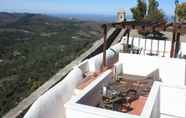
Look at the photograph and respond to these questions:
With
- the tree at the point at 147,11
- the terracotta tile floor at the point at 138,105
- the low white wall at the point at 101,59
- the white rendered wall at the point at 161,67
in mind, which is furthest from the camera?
the tree at the point at 147,11

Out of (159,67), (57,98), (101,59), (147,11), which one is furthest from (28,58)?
(57,98)

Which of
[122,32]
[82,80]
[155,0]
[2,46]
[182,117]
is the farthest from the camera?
[2,46]

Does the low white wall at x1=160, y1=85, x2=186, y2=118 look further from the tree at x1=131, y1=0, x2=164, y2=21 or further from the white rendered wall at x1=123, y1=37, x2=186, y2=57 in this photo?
the tree at x1=131, y1=0, x2=164, y2=21

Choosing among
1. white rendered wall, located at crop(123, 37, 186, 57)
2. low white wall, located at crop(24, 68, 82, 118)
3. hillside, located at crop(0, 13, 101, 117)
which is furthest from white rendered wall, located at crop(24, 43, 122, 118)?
hillside, located at crop(0, 13, 101, 117)

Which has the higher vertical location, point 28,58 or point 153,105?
point 153,105

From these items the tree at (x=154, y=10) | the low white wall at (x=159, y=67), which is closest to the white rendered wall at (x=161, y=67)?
the low white wall at (x=159, y=67)

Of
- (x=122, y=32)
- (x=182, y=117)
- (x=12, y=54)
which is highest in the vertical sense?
(x=122, y=32)

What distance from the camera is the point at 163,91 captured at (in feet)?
20.7

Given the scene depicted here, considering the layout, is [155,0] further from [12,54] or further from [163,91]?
[12,54]

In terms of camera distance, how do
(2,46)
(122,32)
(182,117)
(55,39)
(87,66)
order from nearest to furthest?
(182,117), (87,66), (122,32), (2,46), (55,39)

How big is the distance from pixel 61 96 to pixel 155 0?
15965mm

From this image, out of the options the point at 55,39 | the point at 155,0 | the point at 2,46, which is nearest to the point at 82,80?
the point at 155,0

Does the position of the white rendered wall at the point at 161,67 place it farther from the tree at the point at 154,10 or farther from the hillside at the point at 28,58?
the hillside at the point at 28,58

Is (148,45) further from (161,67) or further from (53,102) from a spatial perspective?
(53,102)
